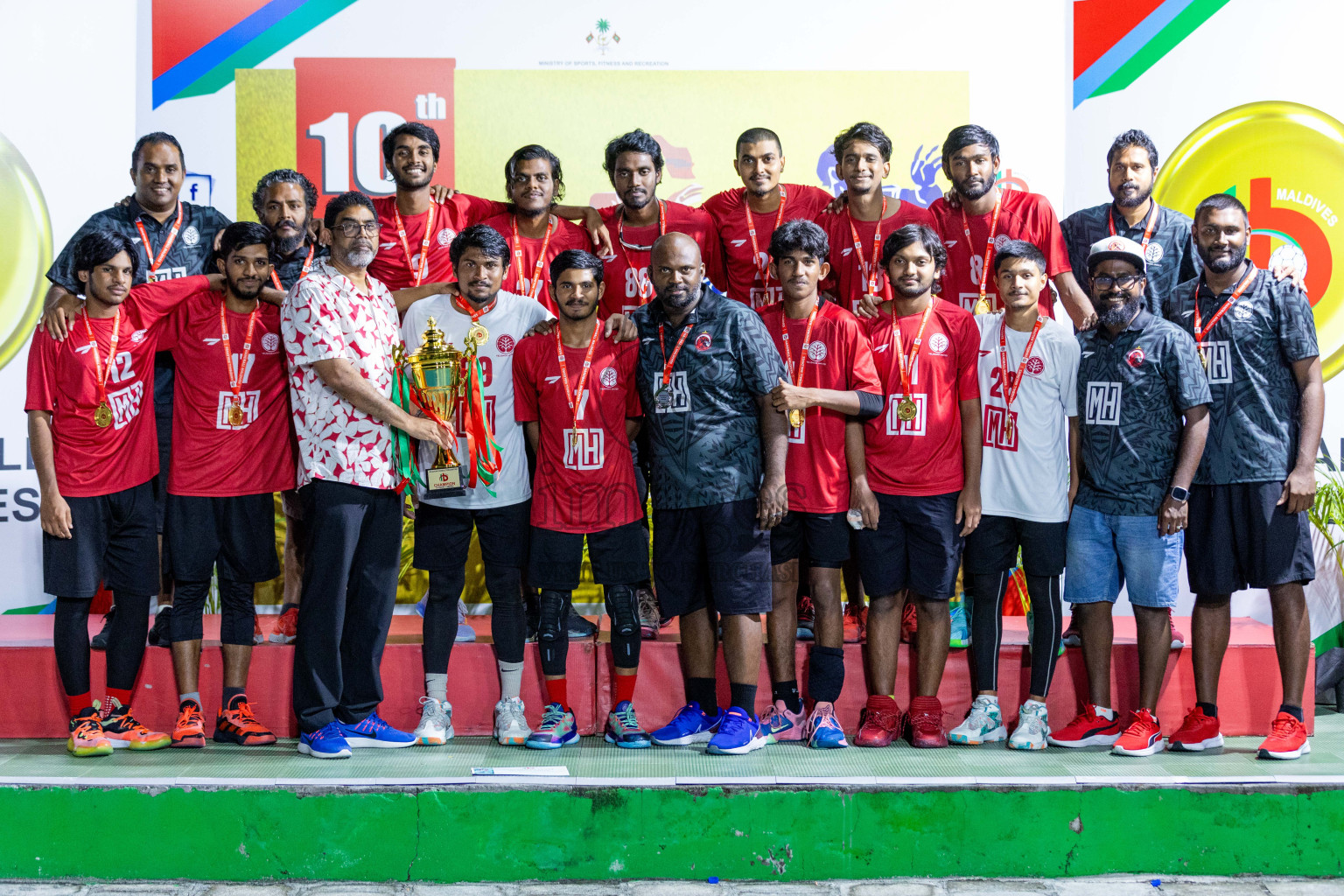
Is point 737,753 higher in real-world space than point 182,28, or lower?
lower

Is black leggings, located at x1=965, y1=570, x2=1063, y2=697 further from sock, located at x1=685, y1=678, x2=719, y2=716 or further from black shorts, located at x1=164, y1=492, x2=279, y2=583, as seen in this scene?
black shorts, located at x1=164, y1=492, x2=279, y2=583

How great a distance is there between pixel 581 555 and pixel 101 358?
5.49 feet

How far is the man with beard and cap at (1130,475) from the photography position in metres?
3.53

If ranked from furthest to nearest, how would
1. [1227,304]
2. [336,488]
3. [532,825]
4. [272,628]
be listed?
[272,628] < [1227,304] < [336,488] < [532,825]

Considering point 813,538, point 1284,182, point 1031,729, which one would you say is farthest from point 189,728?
point 1284,182

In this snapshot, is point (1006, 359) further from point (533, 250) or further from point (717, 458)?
point (533, 250)

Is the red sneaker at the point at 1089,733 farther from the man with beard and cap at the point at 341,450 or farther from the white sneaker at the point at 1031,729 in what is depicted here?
the man with beard and cap at the point at 341,450

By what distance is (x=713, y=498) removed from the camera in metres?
3.48

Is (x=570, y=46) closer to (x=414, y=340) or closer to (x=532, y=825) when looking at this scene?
(x=414, y=340)

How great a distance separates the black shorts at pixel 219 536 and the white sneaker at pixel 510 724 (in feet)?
2.99

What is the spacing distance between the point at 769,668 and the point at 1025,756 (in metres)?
0.86

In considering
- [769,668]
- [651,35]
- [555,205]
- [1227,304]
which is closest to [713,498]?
[769,668]

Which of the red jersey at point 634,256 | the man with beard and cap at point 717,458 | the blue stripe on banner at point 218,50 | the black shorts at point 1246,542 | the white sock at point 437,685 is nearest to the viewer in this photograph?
the man with beard and cap at point 717,458

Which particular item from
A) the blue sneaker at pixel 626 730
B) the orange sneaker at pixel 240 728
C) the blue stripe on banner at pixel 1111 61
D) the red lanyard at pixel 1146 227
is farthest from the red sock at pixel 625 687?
the blue stripe on banner at pixel 1111 61
